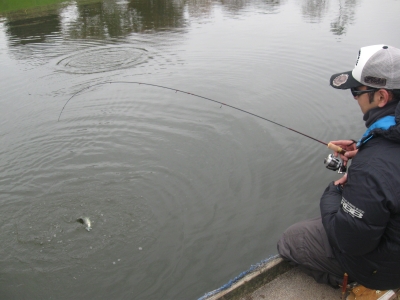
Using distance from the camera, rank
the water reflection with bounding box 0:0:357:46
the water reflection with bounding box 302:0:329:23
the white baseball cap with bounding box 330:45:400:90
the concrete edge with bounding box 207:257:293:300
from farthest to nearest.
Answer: the water reflection with bounding box 302:0:329:23, the water reflection with bounding box 0:0:357:46, the concrete edge with bounding box 207:257:293:300, the white baseball cap with bounding box 330:45:400:90

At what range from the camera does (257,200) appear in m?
5.21

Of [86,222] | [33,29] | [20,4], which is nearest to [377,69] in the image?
[86,222]

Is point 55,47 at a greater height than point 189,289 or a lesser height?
greater

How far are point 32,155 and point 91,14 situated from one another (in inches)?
678

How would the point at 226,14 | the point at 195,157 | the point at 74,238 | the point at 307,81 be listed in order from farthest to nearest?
the point at 226,14 < the point at 307,81 < the point at 195,157 < the point at 74,238

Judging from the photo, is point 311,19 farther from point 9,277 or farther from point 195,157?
→ point 9,277

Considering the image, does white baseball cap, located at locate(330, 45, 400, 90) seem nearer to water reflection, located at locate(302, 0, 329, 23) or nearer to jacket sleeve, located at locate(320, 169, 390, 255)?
jacket sleeve, located at locate(320, 169, 390, 255)

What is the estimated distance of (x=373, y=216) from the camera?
215 centimetres

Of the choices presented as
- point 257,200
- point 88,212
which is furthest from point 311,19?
point 88,212

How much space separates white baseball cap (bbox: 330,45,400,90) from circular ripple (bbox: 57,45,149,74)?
31.3ft

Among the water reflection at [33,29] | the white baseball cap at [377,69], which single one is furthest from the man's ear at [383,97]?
the water reflection at [33,29]

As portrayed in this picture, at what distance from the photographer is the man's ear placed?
7.72 ft

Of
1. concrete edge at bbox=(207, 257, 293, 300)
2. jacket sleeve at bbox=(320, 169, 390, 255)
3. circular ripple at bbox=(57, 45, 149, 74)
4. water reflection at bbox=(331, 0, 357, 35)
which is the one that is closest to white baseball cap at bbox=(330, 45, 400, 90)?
jacket sleeve at bbox=(320, 169, 390, 255)

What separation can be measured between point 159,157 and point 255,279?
11.8 ft
